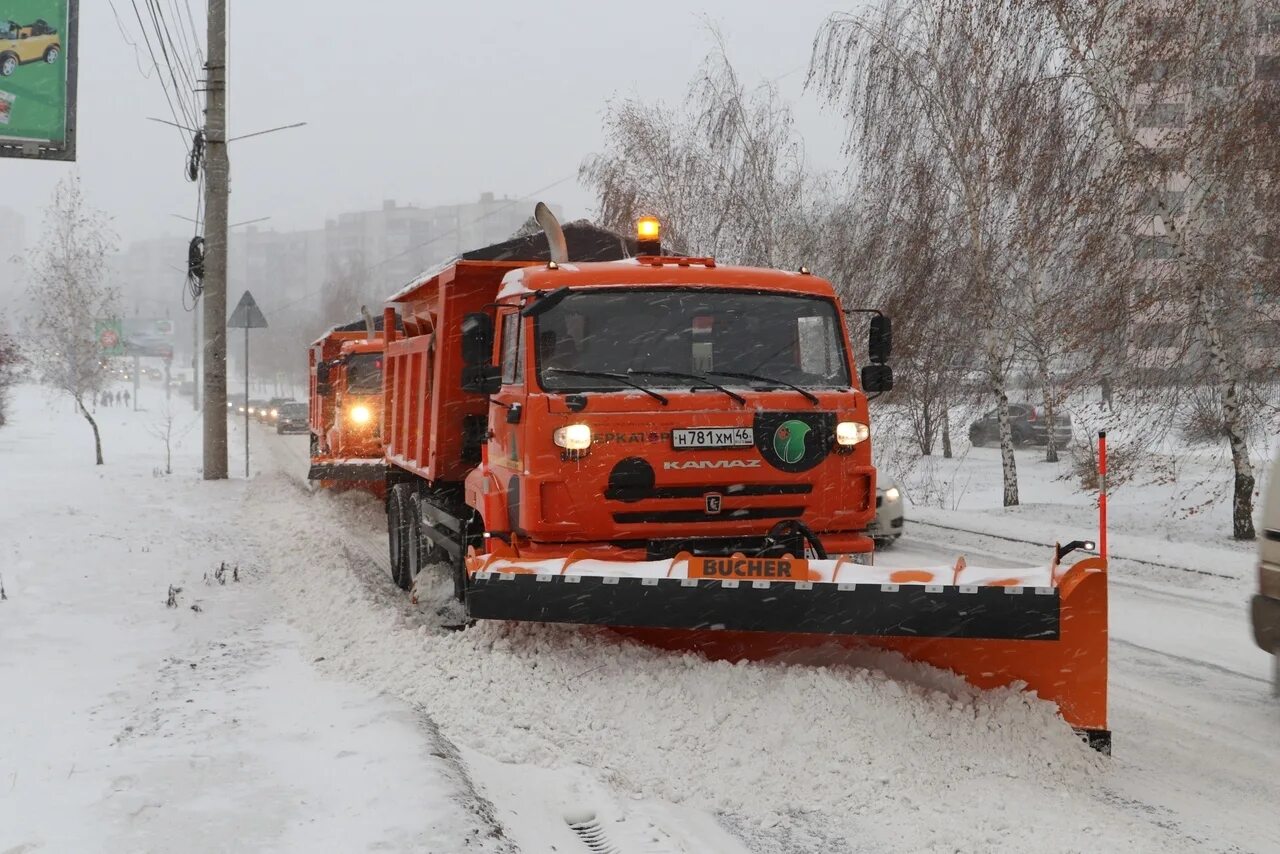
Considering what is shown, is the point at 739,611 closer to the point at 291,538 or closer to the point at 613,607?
the point at 613,607

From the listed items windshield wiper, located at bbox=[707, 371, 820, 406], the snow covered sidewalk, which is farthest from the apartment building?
the snow covered sidewalk

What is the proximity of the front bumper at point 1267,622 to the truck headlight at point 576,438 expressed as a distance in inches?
137

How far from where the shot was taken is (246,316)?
778 inches

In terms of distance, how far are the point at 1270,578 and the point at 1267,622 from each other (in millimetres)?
222

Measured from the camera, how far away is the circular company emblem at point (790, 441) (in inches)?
246

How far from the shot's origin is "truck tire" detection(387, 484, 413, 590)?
9.92 metres

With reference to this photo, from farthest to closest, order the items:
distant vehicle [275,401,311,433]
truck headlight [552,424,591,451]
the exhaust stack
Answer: distant vehicle [275,401,311,433] < the exhaust stack < truck headlight [552,424,591,451]

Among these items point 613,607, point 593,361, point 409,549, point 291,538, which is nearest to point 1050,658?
point 613,607

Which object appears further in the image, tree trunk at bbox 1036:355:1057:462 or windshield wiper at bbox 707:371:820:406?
tree trunk at bbox 1036:355:1057:462

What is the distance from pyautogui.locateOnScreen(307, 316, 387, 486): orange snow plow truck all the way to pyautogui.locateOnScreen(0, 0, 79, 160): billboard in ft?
14.0

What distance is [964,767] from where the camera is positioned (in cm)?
472

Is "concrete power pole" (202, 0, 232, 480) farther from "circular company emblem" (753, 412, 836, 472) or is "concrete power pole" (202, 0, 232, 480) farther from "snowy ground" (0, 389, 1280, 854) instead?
"circular company emblem" (753, 412, 836, 472)

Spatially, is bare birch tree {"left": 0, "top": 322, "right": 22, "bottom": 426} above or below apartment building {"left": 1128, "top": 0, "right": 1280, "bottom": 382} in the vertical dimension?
below

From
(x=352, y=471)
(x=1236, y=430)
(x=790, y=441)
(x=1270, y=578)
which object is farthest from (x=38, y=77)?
(x=1236, y=430)
